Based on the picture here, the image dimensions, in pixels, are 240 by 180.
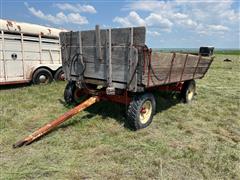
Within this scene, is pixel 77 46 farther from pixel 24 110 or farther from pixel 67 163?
pixel 67 163

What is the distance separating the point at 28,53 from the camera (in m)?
8.93

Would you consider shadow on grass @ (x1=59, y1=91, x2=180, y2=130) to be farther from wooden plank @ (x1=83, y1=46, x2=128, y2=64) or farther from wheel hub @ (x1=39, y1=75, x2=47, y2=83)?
wheel hub @ (x1=39, y1=75, x2=47, y2=83)

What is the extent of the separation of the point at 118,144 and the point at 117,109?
6.70 feet

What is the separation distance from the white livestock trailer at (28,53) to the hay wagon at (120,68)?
11.2ft

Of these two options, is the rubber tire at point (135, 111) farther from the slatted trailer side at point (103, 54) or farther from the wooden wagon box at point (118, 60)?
the slatted trailer side at point (103, 54)

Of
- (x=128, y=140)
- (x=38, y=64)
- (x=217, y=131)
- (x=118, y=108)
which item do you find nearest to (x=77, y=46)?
(x=118, y=108)

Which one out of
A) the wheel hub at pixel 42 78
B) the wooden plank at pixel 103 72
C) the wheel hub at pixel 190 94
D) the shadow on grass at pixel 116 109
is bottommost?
the shadow on grass at pixel 116 109

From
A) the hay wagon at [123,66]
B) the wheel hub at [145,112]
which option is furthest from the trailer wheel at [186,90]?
the wheel hub at [145,112]

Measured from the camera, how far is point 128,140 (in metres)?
4.48

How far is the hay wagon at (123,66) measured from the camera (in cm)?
452

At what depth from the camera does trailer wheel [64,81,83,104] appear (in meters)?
6.40

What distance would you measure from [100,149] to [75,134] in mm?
790

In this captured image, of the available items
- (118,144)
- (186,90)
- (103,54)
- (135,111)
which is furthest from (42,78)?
(118,144)

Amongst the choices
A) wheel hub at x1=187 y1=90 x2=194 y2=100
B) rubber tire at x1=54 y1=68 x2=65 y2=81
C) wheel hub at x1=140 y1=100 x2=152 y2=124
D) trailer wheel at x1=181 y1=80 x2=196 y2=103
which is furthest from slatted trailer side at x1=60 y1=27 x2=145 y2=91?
rubber tire at x1=54 y1=68 x2=65 y2=81
